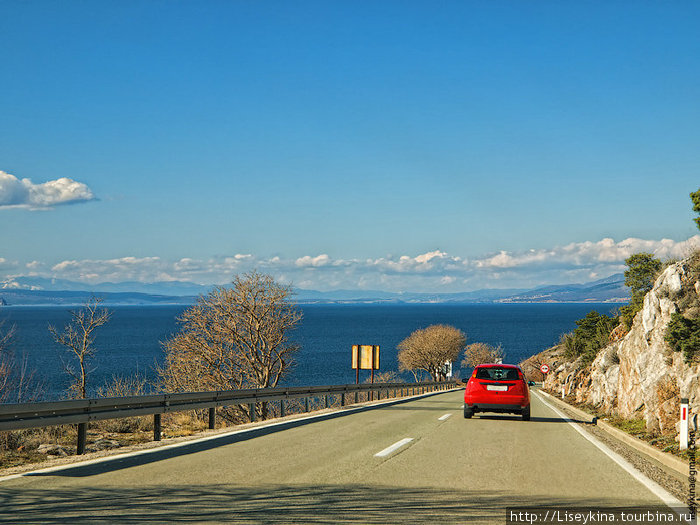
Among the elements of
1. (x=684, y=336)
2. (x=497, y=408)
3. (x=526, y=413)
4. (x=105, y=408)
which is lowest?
(x=526, y=413)

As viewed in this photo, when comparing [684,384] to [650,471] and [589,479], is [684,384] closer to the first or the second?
[650,471]

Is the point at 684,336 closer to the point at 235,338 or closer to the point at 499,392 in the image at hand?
the point at 499,392

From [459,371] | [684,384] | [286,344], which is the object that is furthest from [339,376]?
[684,384]

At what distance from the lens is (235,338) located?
35844mm

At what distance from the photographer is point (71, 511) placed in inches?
259

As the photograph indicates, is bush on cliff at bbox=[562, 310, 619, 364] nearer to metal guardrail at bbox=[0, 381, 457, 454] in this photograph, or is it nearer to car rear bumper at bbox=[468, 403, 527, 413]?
car rear bumper at bbox=[468, 403, 527, 413]

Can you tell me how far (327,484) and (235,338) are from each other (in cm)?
2832

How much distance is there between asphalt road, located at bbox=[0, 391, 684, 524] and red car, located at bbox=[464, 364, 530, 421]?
185 inches

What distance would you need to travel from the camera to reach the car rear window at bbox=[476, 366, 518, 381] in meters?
18.0

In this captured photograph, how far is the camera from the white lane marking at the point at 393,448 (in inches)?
423

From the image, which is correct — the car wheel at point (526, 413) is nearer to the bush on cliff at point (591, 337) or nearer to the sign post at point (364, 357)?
the bush on cliff at point (591, 337)

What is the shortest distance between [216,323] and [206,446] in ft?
81.4

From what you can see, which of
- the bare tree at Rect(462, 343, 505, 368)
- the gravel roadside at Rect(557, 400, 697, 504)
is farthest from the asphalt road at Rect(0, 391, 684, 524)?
the bare tree at Rect(462, 343, 505, 368)

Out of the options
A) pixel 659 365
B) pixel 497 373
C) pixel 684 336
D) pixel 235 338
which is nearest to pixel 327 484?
pixel 684 336
